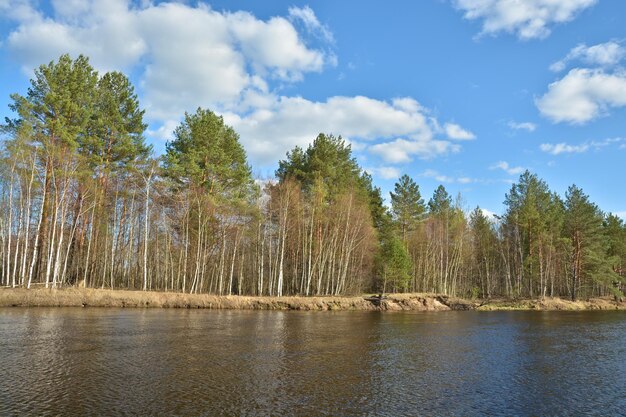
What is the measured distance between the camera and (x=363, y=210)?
2228 inches

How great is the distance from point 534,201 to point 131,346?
64926mm

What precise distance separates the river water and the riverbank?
9.50 meters

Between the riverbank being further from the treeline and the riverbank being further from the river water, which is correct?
the river water

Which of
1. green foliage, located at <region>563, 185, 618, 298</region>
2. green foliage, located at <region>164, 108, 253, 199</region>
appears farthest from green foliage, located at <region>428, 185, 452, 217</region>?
green foliage, located at <region>164, 108, 253, 199</region>

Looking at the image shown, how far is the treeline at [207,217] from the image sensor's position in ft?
128

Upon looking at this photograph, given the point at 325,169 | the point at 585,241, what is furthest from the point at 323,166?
the point at 585,241

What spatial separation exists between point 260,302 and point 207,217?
1069cm

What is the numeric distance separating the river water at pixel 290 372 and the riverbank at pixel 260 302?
950 centimetres

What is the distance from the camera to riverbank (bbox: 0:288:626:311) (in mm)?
33125

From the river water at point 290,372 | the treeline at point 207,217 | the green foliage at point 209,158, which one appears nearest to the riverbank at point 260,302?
the treeline at point 207,217

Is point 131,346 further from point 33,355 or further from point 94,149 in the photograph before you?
point 94,149

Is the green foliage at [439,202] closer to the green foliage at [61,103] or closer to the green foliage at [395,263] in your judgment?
the green foliage at [395,263]

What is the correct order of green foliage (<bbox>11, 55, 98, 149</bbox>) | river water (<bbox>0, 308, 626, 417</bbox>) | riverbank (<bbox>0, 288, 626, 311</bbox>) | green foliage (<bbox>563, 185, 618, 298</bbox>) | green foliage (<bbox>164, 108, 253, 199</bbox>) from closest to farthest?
river water (<bbox>0, 308, 626, 417</bbox>) → riverbank (<bbox>0, 288, 626, 311</bbox>) → green foliage (<bbox>11, 55, 98, 149</bbox>) → green foliage (<bbox>164, 108, 253, 199</bbox>) → green foliage (<bbox>563, 185, 618, 298</bbox>)

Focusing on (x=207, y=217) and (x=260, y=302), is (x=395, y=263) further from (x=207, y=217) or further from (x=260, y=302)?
(x=207, y=217)
